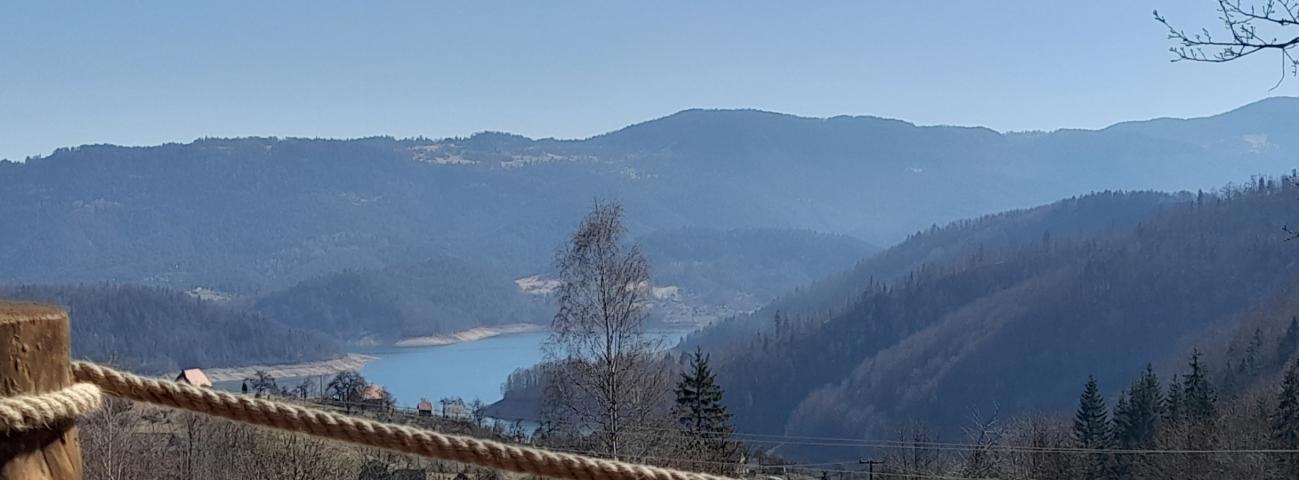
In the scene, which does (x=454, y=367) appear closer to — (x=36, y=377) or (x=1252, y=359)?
(x=1252, y=359)

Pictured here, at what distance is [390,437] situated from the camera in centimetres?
115

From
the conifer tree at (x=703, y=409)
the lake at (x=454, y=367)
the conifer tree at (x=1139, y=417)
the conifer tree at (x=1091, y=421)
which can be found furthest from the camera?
the lake at (x=454, y=367)

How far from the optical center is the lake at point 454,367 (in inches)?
3209

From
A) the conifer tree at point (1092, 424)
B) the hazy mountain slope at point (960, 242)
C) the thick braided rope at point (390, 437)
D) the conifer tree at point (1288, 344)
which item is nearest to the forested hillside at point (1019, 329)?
the hazy mountain slope at point (960, 242)

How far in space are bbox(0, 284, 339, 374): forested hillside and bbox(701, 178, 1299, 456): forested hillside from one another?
37237 millimetres

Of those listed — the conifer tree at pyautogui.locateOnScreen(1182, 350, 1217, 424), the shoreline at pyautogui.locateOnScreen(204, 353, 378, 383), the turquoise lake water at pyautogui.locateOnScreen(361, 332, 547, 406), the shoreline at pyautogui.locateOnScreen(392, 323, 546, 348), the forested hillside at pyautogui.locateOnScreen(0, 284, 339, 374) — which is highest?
the conifer tree at pyautogui.locateOnScreen(1182, 350, 1217, 424)

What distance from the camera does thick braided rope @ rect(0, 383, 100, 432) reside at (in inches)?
36.6

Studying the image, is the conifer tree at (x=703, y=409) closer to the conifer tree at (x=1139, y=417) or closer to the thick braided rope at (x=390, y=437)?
the conifer tree at (x=1139, y=417)

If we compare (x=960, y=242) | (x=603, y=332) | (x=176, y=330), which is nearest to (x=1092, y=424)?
(x=603, y=332)

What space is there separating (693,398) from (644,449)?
7.73 meters

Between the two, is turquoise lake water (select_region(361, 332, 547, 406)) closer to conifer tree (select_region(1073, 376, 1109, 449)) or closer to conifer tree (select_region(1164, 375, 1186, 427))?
conifer tree (select_region(1073, 376, 1109, 449))

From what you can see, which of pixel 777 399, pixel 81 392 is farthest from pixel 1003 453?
pixel 777 399

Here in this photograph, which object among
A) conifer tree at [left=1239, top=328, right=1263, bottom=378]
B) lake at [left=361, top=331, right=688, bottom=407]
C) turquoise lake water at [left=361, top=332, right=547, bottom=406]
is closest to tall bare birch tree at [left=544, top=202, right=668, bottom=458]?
conifer tree at [left=1239, top=328, right=1263, bottom=378]

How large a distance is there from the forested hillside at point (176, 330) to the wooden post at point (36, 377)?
3012 inches
